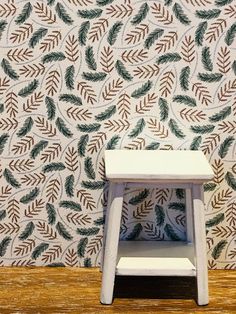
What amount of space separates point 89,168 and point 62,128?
164 mm

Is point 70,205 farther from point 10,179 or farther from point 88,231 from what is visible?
point 10,179

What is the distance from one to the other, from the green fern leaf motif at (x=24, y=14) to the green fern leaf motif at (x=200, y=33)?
532mm

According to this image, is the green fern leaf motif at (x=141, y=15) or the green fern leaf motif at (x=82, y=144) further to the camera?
the green fern leaf motif at (x=82, y=144)

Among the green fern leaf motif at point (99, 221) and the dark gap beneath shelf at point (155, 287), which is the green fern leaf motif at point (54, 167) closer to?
the green fern leaf motif at point (99, 221)

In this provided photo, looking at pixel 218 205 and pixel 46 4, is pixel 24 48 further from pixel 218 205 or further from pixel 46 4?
pixel 218 205

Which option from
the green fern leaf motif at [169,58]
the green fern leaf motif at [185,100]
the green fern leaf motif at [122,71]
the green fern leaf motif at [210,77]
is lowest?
Answer: the green fern leaf motif at [185,100]

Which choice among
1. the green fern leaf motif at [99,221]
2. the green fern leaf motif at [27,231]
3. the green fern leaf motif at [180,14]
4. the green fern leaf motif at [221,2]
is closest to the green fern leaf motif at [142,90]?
the green fern leaf motif at [180,14]

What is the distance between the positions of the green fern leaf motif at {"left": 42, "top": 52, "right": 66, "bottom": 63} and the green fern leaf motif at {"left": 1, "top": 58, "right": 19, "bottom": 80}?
10 cm

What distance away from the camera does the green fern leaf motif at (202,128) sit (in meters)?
2.06

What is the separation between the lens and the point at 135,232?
2.16 m

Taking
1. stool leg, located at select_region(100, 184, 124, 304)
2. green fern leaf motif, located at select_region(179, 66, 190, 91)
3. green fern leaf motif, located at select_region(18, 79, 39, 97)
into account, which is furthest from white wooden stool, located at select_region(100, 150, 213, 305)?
green fern leaf motif, located at select_region(18, 79, 39, 97)

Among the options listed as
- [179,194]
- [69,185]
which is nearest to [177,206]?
[179,194]

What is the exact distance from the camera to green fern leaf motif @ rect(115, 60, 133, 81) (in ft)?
6.57

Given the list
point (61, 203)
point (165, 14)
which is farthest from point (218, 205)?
point (165, 14)
